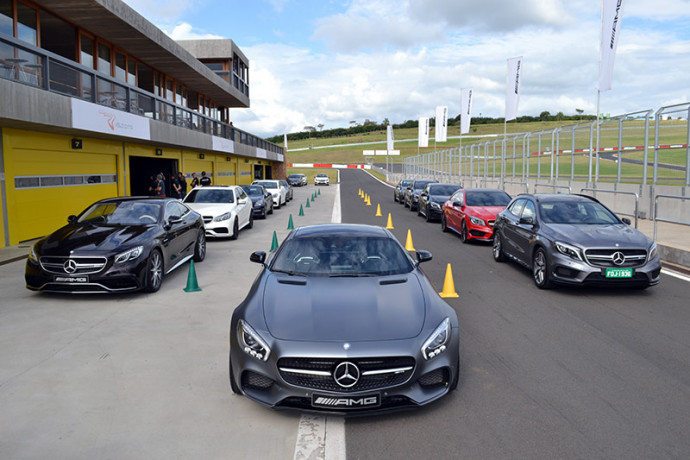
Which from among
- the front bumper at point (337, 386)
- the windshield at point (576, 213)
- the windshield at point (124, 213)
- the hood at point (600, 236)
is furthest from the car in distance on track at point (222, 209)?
the front bumper at point (337, 386)

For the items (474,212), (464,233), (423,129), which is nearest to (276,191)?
(464,233)

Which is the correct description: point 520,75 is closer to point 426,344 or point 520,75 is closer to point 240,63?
point 240,63

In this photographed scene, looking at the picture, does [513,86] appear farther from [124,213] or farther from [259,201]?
[124,213]

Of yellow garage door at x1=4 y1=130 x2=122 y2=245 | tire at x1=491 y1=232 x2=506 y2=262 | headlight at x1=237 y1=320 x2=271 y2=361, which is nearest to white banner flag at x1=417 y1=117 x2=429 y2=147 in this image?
yellow garage door at x1=4 y1=130 x2=122 y2=245

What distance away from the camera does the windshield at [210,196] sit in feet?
53.5

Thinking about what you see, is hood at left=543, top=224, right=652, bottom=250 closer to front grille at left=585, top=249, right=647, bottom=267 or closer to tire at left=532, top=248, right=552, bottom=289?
front grille at left=585, top=249, right=647, bottom=267

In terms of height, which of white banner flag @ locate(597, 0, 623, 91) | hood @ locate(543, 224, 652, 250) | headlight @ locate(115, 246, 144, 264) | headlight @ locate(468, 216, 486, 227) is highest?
white banner flag @ locate(597, 0, 623, 91)

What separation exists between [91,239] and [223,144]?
75.6 ft

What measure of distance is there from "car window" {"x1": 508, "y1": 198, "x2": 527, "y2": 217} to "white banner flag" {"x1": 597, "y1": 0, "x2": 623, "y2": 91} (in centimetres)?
1150

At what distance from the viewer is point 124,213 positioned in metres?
9.34

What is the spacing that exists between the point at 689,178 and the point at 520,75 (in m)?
14.8

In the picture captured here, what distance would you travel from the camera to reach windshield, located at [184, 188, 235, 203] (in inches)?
642

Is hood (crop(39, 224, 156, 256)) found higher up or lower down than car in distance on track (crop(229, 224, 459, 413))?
higher up

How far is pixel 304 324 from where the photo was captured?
166 inches
